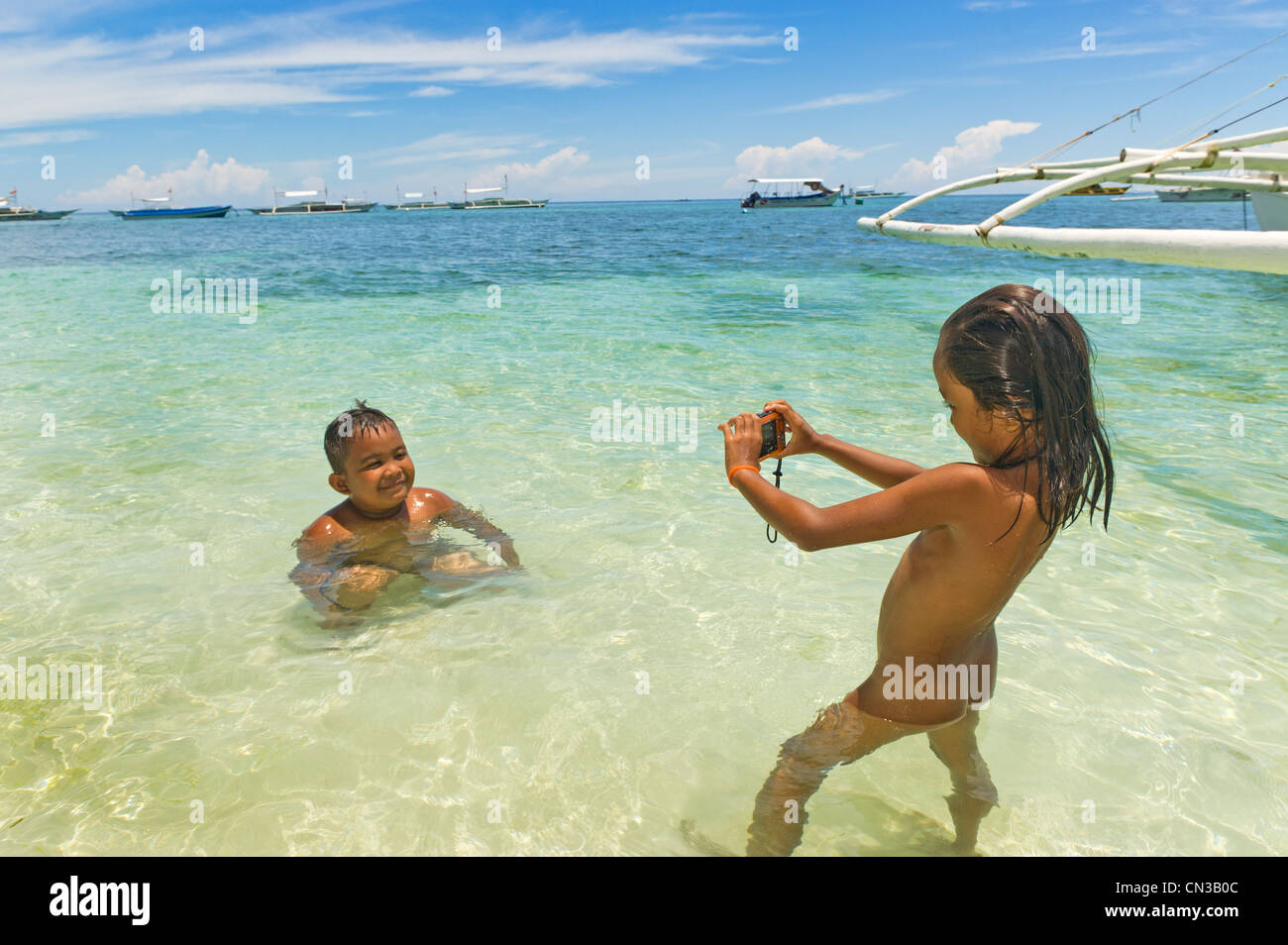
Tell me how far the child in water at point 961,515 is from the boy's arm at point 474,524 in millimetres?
2270

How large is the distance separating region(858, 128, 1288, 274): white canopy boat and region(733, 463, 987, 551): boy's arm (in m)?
1.97

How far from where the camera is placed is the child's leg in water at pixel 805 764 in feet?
7.38

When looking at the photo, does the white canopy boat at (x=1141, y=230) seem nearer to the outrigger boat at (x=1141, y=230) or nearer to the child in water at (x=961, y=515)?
the outrigger boat at (x=1141, y=230)

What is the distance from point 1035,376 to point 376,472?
292cm

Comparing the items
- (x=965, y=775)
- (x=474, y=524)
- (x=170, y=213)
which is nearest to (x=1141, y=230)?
(x=965, y=775)

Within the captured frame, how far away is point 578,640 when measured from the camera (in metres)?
3.51

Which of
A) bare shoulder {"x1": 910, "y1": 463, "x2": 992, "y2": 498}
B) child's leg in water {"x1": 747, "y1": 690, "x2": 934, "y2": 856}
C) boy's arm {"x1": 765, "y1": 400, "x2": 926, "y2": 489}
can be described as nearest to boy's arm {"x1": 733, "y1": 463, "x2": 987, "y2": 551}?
bare shoulder {"x1": 910, "y1": 463, "x2": 992, "y2": 498}

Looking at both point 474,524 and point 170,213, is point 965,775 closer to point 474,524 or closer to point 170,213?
point 474,524

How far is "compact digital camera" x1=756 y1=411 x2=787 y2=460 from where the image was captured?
2.20 metres

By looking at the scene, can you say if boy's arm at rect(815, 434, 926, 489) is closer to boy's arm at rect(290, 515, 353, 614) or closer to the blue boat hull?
boy's arm at rect(290, 515, 353, 614)

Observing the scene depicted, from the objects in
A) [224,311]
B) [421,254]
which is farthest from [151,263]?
[224,311]

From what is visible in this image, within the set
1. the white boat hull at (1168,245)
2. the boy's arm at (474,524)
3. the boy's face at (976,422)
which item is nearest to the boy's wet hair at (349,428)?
the boy's arm at (474,524)
